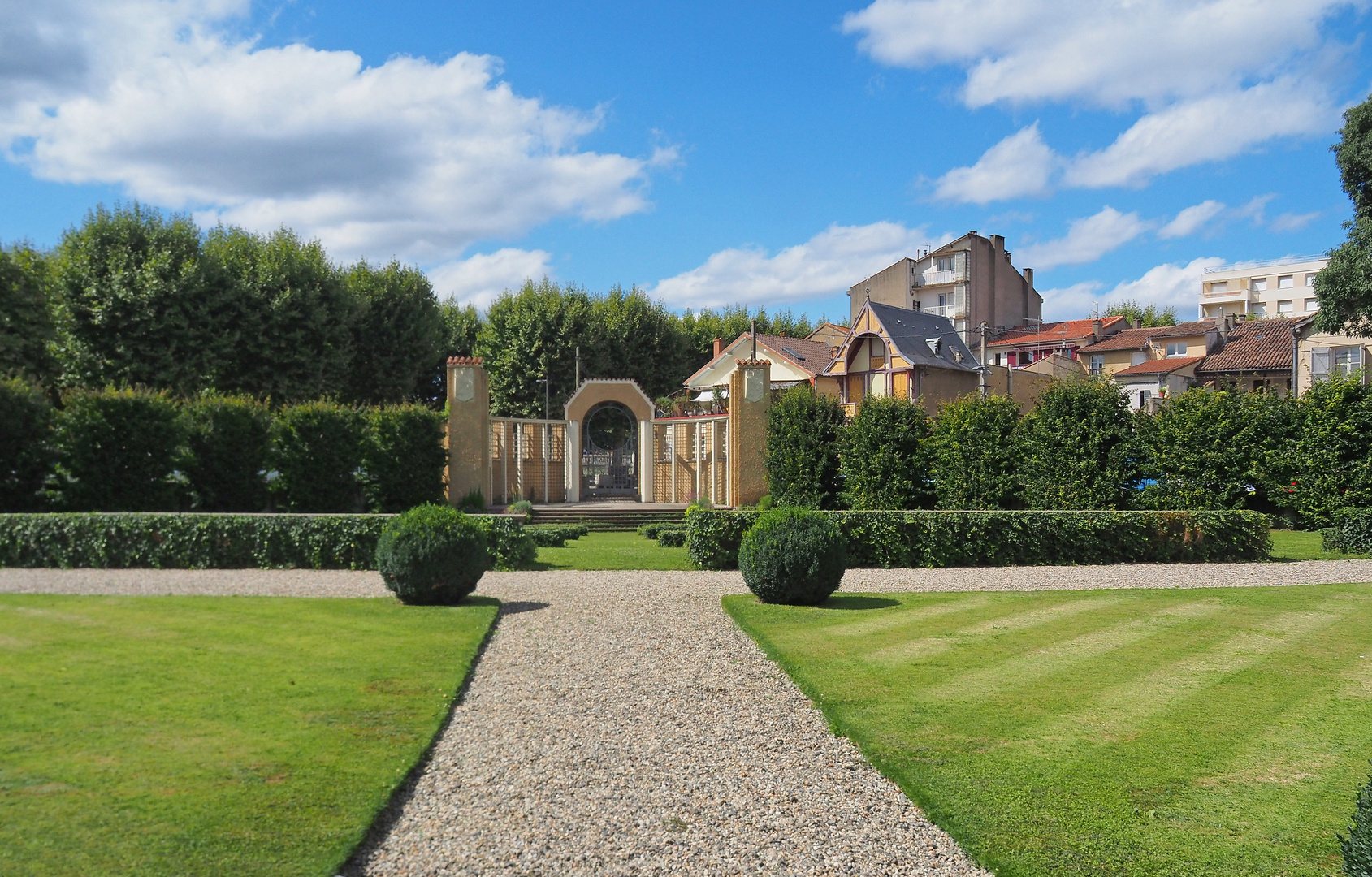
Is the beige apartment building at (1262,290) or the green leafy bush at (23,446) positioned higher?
the beige apartment building at (1262,290)

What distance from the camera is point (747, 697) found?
318 inches

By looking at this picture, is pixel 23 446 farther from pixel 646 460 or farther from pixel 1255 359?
pixel 1255 359

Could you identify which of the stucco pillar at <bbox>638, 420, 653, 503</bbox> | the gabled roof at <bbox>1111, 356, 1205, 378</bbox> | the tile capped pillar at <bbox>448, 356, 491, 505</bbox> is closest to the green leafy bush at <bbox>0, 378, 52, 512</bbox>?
the tile capped pillar at <bbox>448, 356, 491, 505</bbox>

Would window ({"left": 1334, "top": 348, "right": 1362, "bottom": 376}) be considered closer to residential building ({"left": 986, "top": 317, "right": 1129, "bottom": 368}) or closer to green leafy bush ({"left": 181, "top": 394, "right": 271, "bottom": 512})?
residential building ({"left": 986, "top": 317, "right": 1129, "bottom": 368})

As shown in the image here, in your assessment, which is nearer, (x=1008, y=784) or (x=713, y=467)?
(x=1008, y=784)

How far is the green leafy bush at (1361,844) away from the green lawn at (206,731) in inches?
181

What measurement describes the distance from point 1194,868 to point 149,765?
20.1 feet

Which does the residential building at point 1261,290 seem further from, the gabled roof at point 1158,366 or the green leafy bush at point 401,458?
the green leafy bush at point 401,458

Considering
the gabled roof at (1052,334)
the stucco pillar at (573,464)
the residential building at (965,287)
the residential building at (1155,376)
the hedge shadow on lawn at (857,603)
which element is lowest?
the hedge shadow on lawn at (857,603)

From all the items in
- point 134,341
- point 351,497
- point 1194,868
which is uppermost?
point 134,341

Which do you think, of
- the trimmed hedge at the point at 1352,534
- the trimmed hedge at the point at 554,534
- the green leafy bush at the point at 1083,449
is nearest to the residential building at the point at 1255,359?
the green leafy bush at the point at 1083,449

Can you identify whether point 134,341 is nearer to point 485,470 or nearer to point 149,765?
point 485,470

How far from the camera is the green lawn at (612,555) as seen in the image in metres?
16.9

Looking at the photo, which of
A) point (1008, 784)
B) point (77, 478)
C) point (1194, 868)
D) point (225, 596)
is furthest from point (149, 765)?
point (77, 478)
